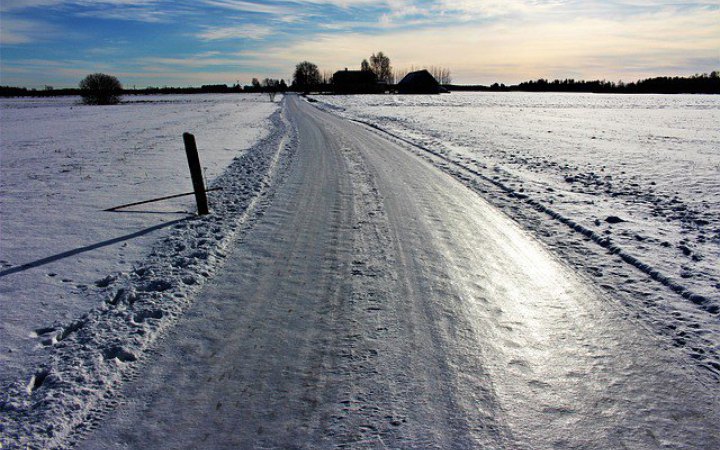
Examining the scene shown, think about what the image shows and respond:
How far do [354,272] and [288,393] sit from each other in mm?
2009

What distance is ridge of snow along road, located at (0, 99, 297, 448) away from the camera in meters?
2.63

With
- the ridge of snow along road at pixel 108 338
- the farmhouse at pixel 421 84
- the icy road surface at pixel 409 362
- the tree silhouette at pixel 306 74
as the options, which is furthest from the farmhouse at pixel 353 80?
the icy road surface at pixel 409 362

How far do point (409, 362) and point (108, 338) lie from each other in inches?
98.4

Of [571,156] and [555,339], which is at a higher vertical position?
[571,156]

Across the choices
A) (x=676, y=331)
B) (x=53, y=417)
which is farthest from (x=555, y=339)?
(x=53, y=417)

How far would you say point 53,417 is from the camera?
265 cm

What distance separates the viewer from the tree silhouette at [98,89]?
64.2 m

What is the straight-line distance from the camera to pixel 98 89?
64562 millimetres

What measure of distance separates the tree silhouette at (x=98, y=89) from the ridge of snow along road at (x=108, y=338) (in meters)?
72.2

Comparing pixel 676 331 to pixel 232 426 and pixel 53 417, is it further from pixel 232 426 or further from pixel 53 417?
pixel 53 417

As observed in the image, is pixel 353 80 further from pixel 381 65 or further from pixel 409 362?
pixel 409 362

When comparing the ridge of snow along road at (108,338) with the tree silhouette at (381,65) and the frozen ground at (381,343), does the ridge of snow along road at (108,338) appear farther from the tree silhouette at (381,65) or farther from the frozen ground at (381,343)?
the tree silhouette at (381,65)

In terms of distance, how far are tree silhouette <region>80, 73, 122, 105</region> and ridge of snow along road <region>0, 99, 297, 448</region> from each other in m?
72.2

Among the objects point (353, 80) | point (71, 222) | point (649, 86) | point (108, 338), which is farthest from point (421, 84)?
point (108, 338)
